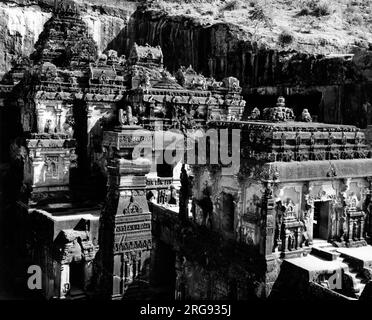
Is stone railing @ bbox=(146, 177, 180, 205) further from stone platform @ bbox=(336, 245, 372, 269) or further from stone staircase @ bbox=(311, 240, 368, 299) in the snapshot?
stone platform @ bbox=(336, 245, 372, 269)

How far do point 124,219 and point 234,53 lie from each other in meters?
25.4

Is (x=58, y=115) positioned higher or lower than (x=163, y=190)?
higher

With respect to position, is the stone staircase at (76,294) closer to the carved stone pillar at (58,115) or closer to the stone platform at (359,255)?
the carved stone pillar at (58,115)

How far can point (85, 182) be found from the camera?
75.6ft

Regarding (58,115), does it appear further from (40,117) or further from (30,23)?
(30,23)

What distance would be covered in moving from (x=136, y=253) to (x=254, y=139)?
554 cm

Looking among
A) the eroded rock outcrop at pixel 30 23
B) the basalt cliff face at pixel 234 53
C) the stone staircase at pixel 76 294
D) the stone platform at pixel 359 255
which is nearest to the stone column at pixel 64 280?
the stone staircase at pixel 76 294

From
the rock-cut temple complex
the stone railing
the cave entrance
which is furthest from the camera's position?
the stone railing

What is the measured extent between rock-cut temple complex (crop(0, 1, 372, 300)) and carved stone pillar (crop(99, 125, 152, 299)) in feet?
0.09

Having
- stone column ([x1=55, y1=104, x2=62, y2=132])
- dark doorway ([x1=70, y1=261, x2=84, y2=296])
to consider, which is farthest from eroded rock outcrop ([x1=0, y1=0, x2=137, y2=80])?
dark doorway ([x1=70, y1=261, x2=84, y2=296])

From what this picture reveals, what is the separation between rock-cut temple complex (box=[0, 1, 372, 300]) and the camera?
11328mm

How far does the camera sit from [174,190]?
2150 centimetres

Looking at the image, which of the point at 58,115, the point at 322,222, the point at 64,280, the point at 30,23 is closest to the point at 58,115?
the point at 58,115

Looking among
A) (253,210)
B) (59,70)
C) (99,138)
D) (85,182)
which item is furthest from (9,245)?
(253,210)
